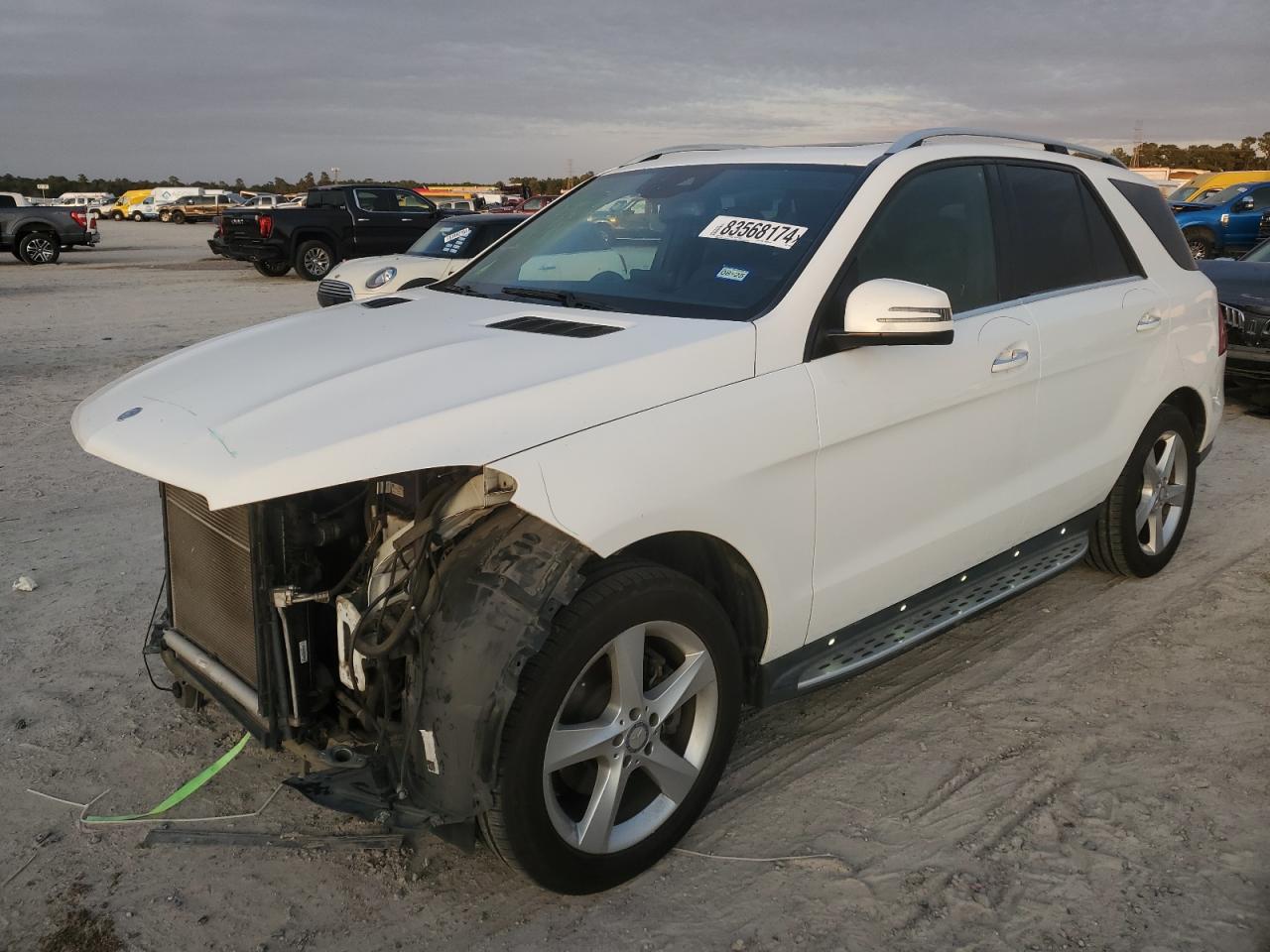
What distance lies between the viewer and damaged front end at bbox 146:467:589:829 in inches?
97.0

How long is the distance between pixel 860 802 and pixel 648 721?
855 mm

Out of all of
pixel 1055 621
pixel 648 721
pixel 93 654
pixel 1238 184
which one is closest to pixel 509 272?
pixel 648 721

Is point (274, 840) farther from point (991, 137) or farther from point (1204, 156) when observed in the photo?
point (1204, 156)

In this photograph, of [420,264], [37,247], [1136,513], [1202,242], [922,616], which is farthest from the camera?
[37,247]

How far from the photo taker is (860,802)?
3246 millimetres

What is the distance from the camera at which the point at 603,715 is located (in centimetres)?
273

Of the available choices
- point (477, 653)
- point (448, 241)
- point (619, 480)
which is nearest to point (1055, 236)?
point (619, 480)

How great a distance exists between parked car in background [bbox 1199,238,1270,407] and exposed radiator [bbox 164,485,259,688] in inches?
312

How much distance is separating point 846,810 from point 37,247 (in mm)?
26732

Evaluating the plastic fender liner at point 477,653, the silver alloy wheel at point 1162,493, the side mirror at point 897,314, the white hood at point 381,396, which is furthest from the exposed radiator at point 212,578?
the silver alloy wheel at point 1162,493

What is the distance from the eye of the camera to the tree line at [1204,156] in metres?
60.7

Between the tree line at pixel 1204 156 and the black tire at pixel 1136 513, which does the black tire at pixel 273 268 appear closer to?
the black tire at pixel 1136 513

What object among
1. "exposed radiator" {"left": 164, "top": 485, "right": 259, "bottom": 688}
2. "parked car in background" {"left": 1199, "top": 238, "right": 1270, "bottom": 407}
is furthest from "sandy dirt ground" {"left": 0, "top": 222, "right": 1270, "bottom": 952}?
"parked car in background" {"left": 1199, "top": 238, "right": 1270, "bottom": 407}

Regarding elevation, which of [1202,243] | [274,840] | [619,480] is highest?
[1202,243]
